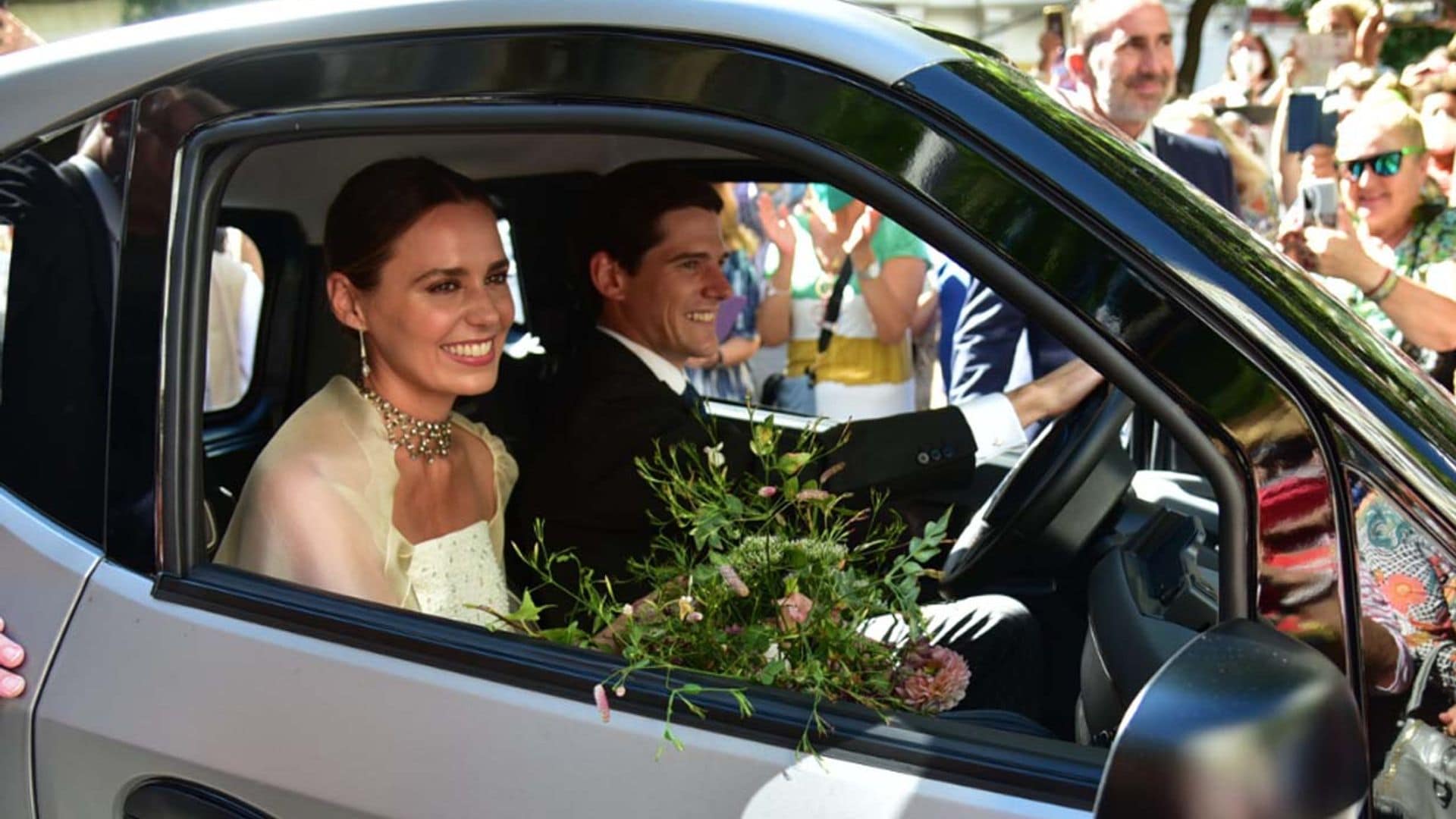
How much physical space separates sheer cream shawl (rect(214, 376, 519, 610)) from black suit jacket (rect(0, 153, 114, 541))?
259 millimetres

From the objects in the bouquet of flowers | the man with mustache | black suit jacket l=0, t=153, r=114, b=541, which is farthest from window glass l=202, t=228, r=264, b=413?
the man with mustache

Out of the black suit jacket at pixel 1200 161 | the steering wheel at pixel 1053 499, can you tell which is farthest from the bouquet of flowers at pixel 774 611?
the black suit jacket at pixel 1200 161

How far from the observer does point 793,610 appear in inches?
60.1

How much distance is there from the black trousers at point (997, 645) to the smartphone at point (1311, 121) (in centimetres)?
420

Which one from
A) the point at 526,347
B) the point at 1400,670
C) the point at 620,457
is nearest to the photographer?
the point at 1400,670

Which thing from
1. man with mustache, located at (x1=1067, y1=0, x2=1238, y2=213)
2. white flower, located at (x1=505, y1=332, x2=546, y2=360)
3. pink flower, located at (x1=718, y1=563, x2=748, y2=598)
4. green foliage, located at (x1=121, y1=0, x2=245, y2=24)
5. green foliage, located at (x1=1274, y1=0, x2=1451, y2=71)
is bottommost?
pink flower, located at (x1=718, y1=563, x2=748, y2=598)

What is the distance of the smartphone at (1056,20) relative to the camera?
8.30 metres

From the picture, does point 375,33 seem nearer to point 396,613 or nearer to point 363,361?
point 396,613

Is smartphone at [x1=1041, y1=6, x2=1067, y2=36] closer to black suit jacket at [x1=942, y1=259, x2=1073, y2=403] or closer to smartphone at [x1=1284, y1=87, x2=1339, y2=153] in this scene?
smartphone at [x1=1284, y1=87, x2=1339, y2=153]

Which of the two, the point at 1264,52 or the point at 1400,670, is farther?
the point at 1264,52

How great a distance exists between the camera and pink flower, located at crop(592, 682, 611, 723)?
4.66 feet

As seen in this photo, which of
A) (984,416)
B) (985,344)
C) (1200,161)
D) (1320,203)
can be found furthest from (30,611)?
(1200,161)

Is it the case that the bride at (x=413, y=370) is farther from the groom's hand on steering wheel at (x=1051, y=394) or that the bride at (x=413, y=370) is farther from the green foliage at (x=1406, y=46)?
the green foliage at (x=1406, y=46)

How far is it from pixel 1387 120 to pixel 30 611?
139 inches
